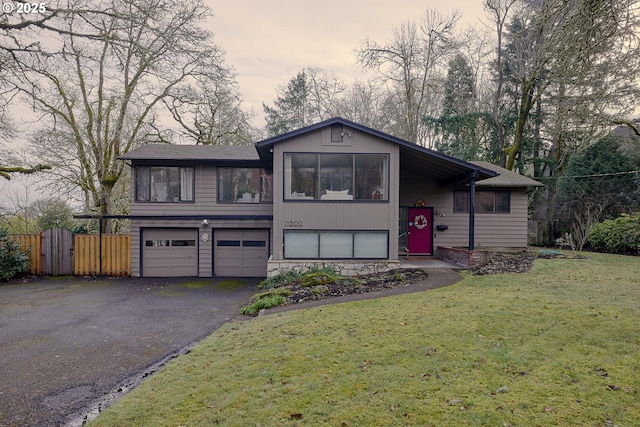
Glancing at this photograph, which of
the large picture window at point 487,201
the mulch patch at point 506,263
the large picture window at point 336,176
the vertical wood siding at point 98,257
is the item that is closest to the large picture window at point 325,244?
the large picture window at point 336,176

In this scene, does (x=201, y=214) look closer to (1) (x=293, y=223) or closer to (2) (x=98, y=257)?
(2) (x=98, y=257)

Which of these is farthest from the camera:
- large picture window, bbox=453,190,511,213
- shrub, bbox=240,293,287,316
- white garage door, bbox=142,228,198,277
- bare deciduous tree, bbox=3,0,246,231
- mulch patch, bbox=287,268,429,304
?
bare deciduous tree, bbox=3,0,246,231

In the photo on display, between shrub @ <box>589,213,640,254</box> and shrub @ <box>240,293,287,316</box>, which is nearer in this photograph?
shrub @ <box>240,293,287,316</box>

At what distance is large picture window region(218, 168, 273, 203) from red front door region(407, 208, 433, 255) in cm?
573

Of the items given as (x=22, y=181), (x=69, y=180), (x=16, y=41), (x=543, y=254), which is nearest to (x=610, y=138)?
(x=543, y=254)

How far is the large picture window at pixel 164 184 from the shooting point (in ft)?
47.8

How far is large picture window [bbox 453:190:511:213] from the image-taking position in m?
15.6

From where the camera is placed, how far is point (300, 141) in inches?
462

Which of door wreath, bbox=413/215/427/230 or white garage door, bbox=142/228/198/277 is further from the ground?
door wreath, bbox=413/215/427/230

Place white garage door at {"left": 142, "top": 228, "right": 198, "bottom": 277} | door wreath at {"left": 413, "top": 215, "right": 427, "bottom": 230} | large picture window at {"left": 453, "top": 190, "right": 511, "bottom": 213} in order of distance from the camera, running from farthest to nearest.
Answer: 1. large picture window at {"left": 453, "top": 190, "right": 511, "bottom": 213}
2. door wreath at {"left": 413, "top": 215, "right": 427, "bottom": 230}
3. white garage door at {"left": 142, "top": 228, "right": 198, "bottom": 277}

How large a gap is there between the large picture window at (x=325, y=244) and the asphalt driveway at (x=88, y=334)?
76.6 inches

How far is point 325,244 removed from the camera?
11.8 metres

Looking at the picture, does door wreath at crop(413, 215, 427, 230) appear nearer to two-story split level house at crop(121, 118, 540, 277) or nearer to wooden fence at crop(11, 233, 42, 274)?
two-story split level house at crop(121, 118, 540, 277)

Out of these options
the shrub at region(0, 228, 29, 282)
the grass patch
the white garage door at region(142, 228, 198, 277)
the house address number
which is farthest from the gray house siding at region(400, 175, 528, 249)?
the shrub at region(0, 228, 29, 282)
